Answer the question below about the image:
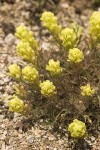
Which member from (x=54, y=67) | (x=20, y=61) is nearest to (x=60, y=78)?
(x=54, y=67)

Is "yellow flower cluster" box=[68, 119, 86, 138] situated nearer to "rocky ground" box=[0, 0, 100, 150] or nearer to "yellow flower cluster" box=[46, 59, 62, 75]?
"rocky ground" box=[0, 0, 100, 150]

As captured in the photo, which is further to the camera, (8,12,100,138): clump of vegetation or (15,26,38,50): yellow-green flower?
(15,26,38,50): yellow-green flower

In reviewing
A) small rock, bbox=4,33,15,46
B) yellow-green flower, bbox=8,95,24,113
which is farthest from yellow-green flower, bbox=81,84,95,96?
small rock, bbox=4,33,15,46

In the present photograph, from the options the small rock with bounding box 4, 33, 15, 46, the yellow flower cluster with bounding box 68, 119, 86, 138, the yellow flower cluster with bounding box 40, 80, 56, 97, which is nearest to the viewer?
the yellow flower cluster with bounding box 68, 119, 86, 138

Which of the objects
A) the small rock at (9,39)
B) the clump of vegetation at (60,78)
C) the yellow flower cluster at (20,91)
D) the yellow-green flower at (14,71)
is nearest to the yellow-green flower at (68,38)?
the clump of vegetation at (60,78)

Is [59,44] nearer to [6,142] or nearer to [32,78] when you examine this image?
[32,78]

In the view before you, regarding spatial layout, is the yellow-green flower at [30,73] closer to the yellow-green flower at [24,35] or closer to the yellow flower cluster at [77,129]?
the yellow-green flower at [24,35]

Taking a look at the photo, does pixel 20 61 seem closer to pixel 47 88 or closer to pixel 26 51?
pixel 26 51
